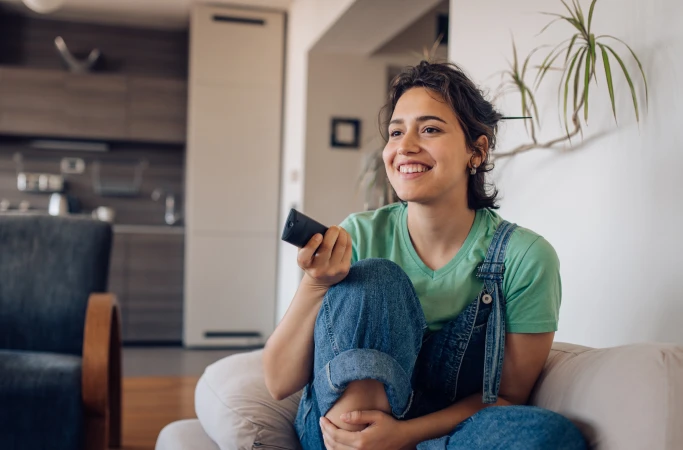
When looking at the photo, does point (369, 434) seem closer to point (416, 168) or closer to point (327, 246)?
point (327, 246)

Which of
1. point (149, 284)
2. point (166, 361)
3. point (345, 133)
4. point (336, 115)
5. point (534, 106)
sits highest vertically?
point (336, 115)

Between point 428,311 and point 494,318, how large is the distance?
146 mm

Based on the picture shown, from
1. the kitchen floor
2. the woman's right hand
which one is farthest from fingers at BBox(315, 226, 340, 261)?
the kitchen floor

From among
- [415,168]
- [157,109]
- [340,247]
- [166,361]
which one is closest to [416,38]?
[157,109]

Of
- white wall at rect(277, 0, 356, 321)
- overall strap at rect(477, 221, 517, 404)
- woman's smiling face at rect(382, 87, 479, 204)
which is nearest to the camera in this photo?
overall strap at rect(477, 221, 517, 404)

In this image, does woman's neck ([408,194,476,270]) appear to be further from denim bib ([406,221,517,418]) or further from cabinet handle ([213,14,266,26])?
cabinet handle ([213,14,266,26])

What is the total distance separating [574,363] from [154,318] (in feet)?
15.2

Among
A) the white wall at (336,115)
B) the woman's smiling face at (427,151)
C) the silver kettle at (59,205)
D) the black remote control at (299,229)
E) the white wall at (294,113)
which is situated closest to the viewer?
the black remote control at (299,229)

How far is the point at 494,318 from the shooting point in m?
1.46

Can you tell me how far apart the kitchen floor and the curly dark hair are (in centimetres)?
321

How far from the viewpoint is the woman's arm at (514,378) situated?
1443mm

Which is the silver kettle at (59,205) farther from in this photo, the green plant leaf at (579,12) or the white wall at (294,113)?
the green plant leaf at (579,12)

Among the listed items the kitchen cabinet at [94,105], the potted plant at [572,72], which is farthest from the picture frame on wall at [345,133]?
the potted plant at [572,72]

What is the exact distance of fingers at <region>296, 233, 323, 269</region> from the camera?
4.38ft
